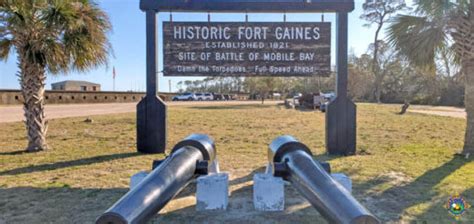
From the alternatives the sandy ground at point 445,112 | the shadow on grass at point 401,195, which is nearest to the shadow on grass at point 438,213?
the shadow on grass at point 401,195

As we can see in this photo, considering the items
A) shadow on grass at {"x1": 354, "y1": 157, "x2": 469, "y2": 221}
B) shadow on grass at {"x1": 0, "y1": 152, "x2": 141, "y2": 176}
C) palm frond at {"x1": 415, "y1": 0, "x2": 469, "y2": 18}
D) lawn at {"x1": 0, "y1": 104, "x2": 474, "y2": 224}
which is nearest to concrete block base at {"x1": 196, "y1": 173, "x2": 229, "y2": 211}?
lawn at {"x1": 0, "y1": 104, "x2": 474, "y2": 224}

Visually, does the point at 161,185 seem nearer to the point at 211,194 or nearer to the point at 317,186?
the point at 211,194

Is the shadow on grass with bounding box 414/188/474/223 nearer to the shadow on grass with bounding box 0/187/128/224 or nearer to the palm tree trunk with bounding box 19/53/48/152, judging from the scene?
the shadow on grass with bounding box 0/187/128/224

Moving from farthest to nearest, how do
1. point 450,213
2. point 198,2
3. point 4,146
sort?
point 4,146
point 198,2
point 450,213

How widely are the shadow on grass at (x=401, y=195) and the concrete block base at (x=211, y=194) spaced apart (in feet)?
5.73

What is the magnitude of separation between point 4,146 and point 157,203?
785cm

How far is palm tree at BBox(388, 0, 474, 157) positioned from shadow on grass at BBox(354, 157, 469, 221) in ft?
8.34

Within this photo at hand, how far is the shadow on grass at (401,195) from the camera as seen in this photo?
409 cm

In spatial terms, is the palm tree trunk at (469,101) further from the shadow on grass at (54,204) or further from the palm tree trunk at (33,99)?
the palm tree trunk at (33,99)

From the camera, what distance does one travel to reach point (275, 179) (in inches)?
161

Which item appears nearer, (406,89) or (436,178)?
(436,178)

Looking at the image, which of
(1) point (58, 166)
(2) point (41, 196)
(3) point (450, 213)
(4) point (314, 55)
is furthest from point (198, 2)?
(3) point (450, 213)

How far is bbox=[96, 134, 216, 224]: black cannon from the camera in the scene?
249cm

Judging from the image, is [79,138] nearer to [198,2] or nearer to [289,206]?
[198,2]
